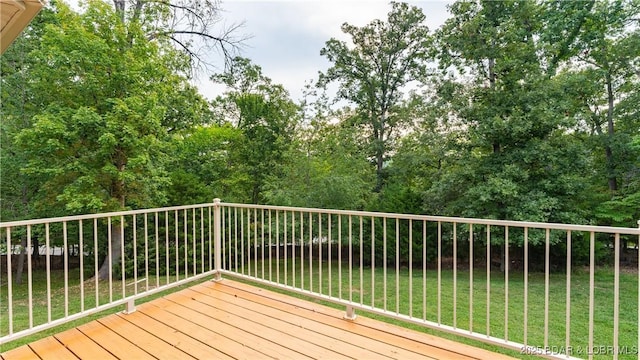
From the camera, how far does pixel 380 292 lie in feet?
19.1

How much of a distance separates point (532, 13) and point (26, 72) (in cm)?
1128

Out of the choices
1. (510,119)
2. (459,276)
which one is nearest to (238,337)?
(459,276)

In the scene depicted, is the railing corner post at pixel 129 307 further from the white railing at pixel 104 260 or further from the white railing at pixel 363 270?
the white railing at pixel 104 260

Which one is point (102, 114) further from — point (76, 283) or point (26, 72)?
point (76, 283)

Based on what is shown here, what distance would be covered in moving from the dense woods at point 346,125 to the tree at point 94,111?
3 centimetres

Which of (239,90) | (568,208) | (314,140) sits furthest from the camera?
(239,90)

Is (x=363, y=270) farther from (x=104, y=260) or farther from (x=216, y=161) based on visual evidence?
(x=104, y=260)

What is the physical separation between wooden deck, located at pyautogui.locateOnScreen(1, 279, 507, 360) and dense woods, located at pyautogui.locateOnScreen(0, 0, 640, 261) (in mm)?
4092

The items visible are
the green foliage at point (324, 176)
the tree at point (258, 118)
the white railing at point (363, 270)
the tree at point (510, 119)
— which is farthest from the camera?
the tree at point (258, 118)

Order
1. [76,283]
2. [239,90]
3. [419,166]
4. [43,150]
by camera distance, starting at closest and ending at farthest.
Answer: [43,150] → [76,283] → [419,166] → [239,90]

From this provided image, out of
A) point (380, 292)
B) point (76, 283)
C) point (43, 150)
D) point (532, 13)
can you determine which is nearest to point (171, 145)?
point (43, 150)

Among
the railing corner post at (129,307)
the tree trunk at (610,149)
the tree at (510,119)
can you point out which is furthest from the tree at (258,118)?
the tree trunk at (610,149)

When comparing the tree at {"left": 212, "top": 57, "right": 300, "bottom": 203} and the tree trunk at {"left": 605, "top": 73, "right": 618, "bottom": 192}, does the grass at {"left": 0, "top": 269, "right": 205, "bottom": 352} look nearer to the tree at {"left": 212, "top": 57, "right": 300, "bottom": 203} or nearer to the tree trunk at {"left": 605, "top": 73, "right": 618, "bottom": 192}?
the tree at {"left": 212, "top": 57, "right": 300, "bottom": 203}

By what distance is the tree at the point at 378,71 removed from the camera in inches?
381
